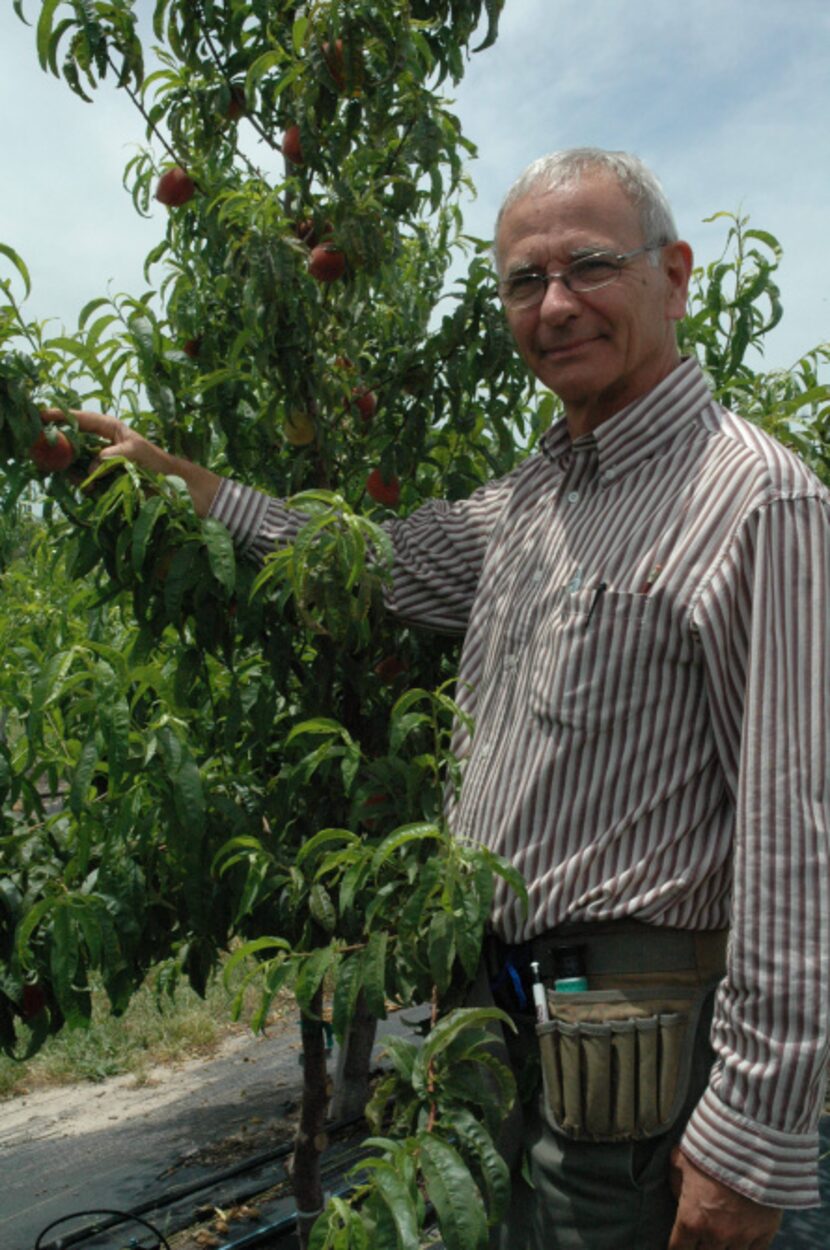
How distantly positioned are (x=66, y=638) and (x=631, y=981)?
56.4 inches

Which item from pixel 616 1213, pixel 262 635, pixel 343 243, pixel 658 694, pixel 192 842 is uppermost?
pixel 343 243

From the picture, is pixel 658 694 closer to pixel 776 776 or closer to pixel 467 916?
pixel 776 776

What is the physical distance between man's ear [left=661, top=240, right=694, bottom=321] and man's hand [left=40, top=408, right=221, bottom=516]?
30.9 inches

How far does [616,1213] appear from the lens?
1482 millimetres

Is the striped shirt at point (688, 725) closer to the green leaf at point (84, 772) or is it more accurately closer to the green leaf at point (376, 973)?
the green leaf at point (376, 973)

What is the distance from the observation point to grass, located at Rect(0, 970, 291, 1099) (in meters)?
4.91

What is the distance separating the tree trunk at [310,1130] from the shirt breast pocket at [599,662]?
124 cm

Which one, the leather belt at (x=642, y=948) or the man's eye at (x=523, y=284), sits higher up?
the man's eye at (x=523, y=284)

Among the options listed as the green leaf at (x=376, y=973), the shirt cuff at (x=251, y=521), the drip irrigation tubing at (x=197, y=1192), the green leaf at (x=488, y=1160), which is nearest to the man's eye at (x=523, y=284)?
the shirt cuff at (x=251, y=521)

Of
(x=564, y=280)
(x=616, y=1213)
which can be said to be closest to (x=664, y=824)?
(x=616, y=1213)

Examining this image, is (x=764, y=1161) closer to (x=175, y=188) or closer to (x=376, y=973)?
(x=376, y=973)

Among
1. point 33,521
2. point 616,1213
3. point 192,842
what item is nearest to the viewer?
point 616,1213

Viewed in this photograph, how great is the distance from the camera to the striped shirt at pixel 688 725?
133cm

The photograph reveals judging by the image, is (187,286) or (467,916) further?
(187,286)
